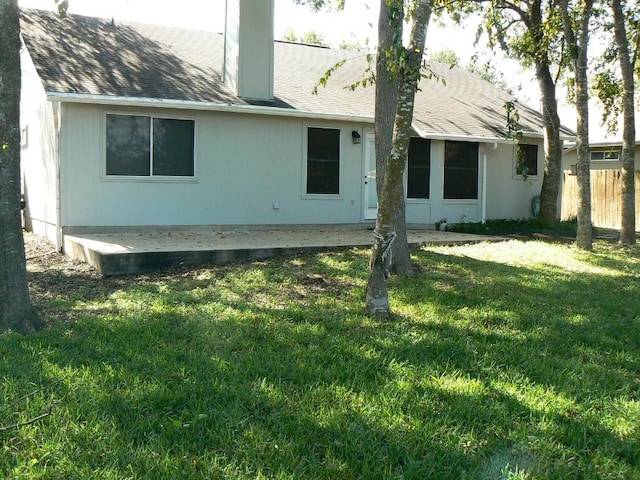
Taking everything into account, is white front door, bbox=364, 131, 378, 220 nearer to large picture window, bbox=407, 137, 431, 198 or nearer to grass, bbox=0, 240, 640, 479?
large picture window, bbox=407, 137, 431, 198

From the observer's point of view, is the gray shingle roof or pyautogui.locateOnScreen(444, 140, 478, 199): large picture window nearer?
the gray shingle roof

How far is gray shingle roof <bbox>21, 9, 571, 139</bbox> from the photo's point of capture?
11.5 metres

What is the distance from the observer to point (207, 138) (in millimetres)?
12219

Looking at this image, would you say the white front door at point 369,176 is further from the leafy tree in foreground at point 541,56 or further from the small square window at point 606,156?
the small square window at point 606,156

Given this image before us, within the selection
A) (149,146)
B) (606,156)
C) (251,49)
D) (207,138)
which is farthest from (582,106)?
(606,156)

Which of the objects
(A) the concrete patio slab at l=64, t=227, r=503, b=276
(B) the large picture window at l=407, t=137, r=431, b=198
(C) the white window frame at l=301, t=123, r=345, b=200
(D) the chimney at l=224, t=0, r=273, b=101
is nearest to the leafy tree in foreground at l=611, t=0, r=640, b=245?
(A) the concrete patio slab at l=64, t=227, r=503, b=276

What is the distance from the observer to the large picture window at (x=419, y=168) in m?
14.7

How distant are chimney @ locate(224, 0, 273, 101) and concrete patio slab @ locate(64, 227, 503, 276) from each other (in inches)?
112

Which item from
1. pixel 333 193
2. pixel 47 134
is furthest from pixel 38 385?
pixel 333 193

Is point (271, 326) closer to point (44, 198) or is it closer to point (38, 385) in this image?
point (38, 385)

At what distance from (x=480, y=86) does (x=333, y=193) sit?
7759mm

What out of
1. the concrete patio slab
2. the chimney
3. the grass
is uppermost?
the chimney

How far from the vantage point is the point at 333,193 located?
13664mm

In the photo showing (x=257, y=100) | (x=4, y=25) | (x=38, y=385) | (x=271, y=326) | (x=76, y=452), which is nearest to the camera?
(x=76, y=452)
